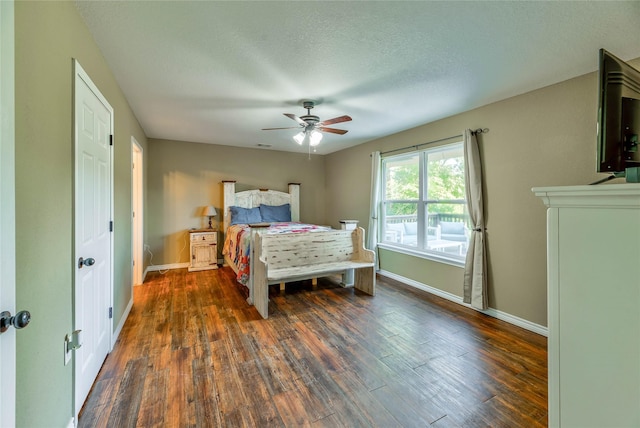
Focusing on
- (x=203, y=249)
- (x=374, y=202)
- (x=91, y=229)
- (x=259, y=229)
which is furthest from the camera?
(x=203, y=249)

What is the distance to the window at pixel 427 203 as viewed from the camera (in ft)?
11.5

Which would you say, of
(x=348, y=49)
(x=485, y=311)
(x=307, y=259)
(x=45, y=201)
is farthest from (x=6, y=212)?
(x=485, y=311)

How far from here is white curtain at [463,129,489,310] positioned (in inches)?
120

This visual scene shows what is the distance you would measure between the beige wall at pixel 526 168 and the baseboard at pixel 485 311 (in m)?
0.06

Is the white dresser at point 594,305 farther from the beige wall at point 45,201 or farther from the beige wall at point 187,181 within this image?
the beige wall at point 187,181

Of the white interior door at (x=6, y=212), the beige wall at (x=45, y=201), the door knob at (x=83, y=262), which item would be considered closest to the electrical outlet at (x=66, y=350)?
the beige wall at (x=45, y=201)

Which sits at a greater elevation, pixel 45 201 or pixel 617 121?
pixel 617 121

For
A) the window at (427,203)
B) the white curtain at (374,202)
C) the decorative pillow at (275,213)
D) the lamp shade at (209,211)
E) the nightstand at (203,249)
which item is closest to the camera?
the window at (427,203)

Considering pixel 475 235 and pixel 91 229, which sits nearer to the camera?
pixel 91 229

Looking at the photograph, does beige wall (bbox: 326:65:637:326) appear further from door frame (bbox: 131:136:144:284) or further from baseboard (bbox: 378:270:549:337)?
door frame (bbox: 131:136:144:284)

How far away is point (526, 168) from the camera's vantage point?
274cm

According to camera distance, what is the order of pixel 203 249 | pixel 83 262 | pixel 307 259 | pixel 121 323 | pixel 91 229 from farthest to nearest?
pixel 203 249 → pixel 307 259 → pixel 121 323 → pixel 91 229 → pixel 83 262

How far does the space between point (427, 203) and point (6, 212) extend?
4044mm

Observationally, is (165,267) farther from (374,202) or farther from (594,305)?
(594,305)
